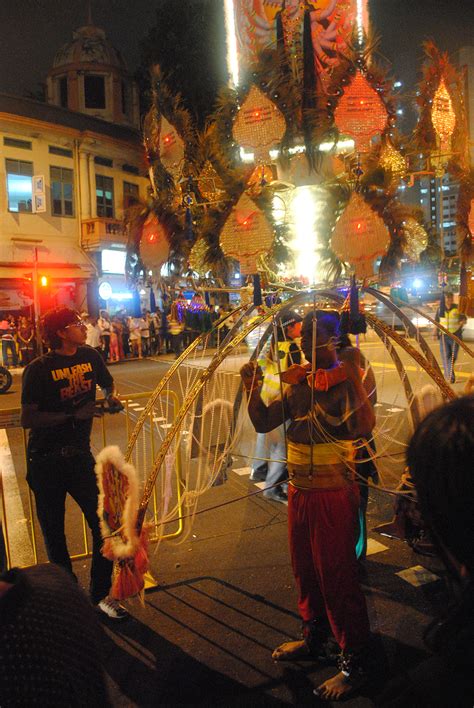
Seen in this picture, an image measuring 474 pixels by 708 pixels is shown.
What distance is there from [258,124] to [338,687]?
3.10 m

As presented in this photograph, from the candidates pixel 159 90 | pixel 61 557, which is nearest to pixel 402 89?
pixel 159 90

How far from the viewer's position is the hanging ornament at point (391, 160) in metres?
3.14

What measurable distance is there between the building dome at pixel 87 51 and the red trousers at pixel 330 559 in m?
33.0

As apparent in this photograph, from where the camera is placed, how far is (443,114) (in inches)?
128

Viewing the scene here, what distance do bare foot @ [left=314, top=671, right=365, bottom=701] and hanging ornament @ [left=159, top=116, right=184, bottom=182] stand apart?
10.5ft

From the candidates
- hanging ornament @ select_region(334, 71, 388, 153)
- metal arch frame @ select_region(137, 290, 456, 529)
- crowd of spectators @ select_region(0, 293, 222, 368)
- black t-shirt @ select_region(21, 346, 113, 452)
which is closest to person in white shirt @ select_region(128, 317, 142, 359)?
crowd of spectators @ select_region(0, 293, 222, 368)

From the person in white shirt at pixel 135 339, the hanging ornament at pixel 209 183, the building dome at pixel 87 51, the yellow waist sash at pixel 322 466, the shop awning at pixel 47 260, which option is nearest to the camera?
the yellow waist sash at pixel 322 466

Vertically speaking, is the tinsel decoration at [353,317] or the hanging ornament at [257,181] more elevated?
the hanging ornament at [257,181]

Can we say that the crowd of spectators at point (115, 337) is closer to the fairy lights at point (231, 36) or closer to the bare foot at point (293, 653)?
the fairy lights at point (231, 36)

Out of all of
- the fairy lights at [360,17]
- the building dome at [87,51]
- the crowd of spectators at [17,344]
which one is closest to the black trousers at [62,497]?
the fairy lights at [360,17]

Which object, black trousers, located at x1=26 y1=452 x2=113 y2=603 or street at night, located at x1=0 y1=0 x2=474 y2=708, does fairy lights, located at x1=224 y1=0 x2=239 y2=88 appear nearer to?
street at night, located at x1=0 y1=0 x2=474 y2=708

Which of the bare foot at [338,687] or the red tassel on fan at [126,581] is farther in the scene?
the red tassel on fan at [126,581]

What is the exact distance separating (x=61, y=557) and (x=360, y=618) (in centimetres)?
206

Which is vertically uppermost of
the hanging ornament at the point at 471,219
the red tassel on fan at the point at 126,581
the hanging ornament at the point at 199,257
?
the hanging ornament at the point at 471,219
